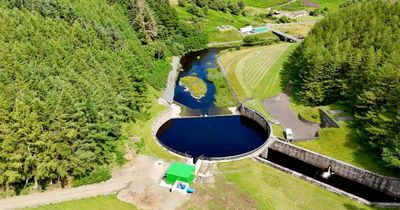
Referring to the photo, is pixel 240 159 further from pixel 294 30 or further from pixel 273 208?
pixel 294 30

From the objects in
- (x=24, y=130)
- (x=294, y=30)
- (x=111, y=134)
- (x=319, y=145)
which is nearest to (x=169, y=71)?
(x=111, y=134)

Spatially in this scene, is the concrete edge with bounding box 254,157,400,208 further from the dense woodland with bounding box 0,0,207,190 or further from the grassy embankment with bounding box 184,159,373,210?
the dense woodland with bounding box 0,0,207,190

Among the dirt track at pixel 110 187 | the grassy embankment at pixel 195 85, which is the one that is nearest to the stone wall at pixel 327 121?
the grassy embankment at pixel 195 85

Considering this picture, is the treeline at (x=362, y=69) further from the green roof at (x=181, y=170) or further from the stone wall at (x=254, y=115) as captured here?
the green roof at (x=181, y=170)

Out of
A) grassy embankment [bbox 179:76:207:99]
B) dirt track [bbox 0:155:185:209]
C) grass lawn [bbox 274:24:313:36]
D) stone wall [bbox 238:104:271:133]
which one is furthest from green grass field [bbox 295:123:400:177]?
grass lawn [bbox 274:24:313:36]

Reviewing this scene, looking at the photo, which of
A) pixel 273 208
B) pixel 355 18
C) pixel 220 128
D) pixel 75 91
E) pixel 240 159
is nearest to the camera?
pixel 273 208
